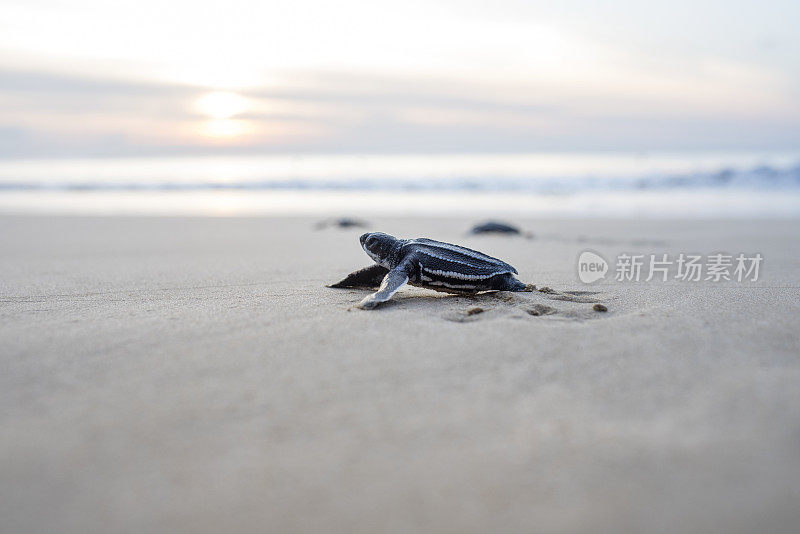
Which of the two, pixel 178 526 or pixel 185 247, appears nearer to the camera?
pixel 178 526

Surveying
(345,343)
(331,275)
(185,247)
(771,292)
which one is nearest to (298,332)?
(345,343)

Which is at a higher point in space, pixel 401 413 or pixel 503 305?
pixel 503 305

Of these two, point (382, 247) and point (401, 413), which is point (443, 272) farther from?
point (401, 413)

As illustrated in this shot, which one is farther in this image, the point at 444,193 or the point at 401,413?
the point at 444,193

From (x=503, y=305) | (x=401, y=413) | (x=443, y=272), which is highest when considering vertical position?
(x=443, y=272)

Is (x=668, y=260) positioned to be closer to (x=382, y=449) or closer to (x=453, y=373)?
(x=453, y=373)

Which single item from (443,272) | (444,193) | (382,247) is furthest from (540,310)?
(444,193)

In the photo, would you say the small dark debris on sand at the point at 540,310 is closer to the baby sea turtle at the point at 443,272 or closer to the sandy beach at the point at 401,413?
the sandy beach at the point at 401,413

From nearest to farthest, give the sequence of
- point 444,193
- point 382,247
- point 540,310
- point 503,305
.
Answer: point 540,310 < point 503,305 < point 382,247 < point 444,193
